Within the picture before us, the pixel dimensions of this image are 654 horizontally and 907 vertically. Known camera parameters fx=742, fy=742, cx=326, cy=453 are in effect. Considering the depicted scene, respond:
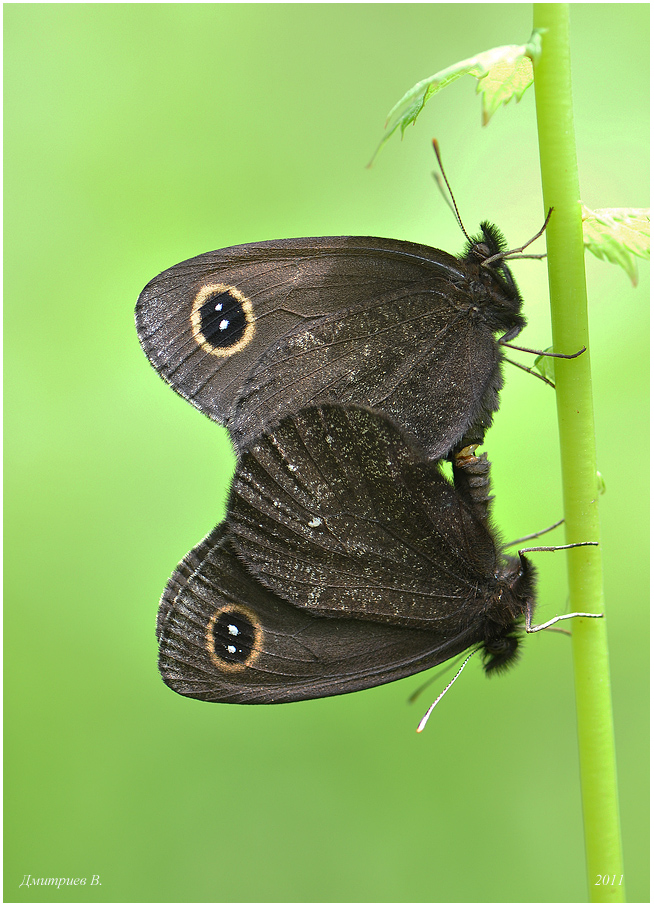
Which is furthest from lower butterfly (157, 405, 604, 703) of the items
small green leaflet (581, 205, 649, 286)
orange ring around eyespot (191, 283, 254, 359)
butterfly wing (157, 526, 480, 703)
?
small green leaflet (581, 205, 649, 286)

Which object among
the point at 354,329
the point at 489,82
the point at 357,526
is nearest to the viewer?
the point at 489,82

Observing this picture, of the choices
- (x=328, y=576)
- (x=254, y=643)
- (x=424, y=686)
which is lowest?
(x=424, y=686)

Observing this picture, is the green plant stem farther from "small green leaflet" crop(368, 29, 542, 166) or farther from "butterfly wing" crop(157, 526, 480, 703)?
"butterfly wing" crop(157, 526, 480, 703)

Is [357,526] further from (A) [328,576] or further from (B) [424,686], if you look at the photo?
(B) [424,686]

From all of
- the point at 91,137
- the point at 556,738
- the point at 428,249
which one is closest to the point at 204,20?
the point at 91,137

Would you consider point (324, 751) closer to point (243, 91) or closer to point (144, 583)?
point (144, 583)

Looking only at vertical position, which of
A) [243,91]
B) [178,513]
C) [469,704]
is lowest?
[469,704]

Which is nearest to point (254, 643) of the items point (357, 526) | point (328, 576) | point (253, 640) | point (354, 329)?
point (253, 640)
